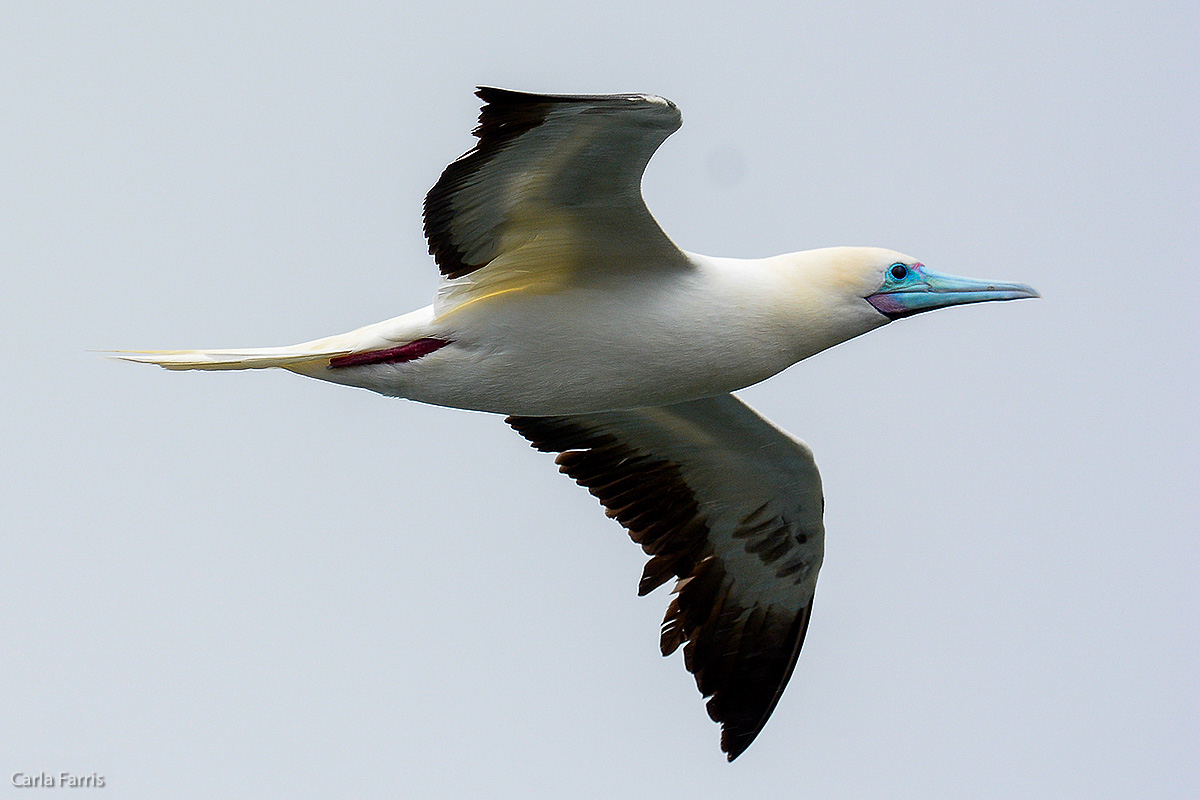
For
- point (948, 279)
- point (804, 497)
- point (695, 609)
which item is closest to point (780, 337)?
point (948, 279)

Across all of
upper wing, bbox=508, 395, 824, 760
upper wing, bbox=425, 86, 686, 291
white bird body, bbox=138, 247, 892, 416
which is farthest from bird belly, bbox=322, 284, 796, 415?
upper wing, bbox=508, 395, 824, 760

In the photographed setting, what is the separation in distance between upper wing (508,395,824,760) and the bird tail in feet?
6.51

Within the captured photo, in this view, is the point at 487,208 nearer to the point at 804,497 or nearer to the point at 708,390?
the point at 708,390

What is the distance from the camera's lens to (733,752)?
1140cm

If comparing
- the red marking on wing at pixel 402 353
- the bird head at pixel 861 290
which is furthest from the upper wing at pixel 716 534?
the red marking on wing at pixel 402 353

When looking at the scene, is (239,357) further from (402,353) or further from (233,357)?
(402,353)

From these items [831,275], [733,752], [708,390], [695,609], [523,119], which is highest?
[523,119]

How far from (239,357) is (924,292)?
3.88 m

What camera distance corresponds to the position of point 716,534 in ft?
37.7

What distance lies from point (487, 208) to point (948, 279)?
2.77 m

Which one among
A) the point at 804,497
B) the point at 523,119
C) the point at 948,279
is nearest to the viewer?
the point at 523,119

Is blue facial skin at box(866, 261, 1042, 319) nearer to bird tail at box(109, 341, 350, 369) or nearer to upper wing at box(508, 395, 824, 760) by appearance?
upper wing at box(508, 395, 824, 760)

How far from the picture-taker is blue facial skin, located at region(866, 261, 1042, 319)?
9.65 metres

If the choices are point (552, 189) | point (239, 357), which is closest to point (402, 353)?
point (239, 357)
